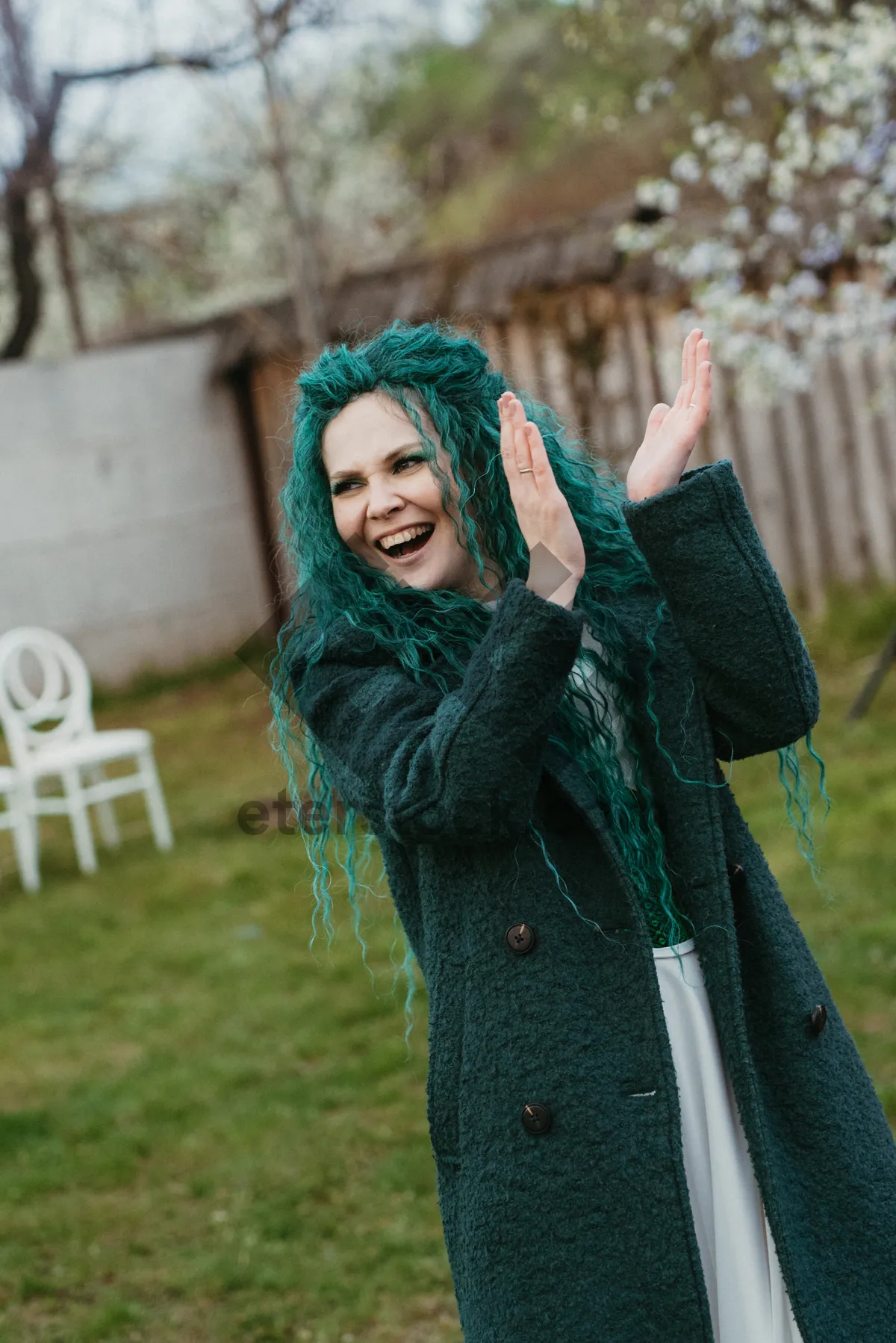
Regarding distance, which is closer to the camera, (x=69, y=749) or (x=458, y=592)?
(x=458, y=592)

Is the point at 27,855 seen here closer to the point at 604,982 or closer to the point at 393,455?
the point at 393,455

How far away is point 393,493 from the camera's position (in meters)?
1.51

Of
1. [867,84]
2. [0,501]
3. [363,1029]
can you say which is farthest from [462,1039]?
[0,501]

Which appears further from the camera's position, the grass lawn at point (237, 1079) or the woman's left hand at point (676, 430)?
the grass lawn at point (237, 1079)

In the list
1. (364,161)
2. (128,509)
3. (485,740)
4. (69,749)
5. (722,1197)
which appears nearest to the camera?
(485,740)

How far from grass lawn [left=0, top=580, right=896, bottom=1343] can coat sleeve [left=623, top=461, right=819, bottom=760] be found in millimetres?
725

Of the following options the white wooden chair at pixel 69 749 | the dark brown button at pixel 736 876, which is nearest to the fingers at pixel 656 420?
the dark brown button at pixel 736 876

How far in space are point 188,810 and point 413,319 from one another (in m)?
3.23

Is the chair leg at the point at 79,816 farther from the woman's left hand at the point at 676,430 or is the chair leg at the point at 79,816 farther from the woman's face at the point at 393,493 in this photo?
the woman's left hand at the point at 676,430

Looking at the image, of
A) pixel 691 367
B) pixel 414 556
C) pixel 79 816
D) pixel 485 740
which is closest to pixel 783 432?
pixel 79 816

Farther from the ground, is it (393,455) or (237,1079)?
(393,455)

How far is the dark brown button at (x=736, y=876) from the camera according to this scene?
4.93ft

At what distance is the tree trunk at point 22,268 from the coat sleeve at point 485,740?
360 inches

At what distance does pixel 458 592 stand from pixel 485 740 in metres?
0.30
